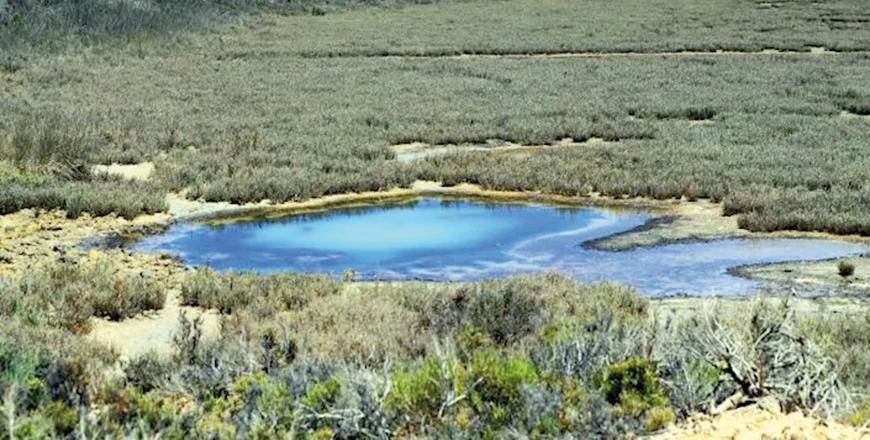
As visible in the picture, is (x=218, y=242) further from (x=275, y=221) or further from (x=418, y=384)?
(x=418, y=384)

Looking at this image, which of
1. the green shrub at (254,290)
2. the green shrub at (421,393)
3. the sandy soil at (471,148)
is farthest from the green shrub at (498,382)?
the sandy soil at (471,148)

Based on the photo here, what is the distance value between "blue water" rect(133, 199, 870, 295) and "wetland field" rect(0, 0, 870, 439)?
7cm

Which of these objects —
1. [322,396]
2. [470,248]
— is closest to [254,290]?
[470,248]

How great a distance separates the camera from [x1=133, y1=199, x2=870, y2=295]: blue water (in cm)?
1394

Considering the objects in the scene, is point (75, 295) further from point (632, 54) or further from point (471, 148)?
point (632, 54)

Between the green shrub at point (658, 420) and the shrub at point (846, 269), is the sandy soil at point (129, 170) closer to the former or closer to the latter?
the shrub at point (846, 269)

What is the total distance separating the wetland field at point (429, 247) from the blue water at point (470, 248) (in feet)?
0.23

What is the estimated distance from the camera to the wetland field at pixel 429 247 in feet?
23.7

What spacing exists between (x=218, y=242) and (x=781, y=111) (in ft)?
59.8

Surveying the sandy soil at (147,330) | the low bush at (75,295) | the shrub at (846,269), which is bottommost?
the sandy soil at (147,330)

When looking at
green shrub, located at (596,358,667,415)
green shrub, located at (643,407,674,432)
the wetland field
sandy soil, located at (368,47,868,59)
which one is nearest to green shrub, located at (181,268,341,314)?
the wetland field

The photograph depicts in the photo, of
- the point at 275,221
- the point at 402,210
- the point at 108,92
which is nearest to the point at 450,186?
the point at 402,210

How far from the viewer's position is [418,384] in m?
7.38

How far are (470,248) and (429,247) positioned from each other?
0.59 meters
